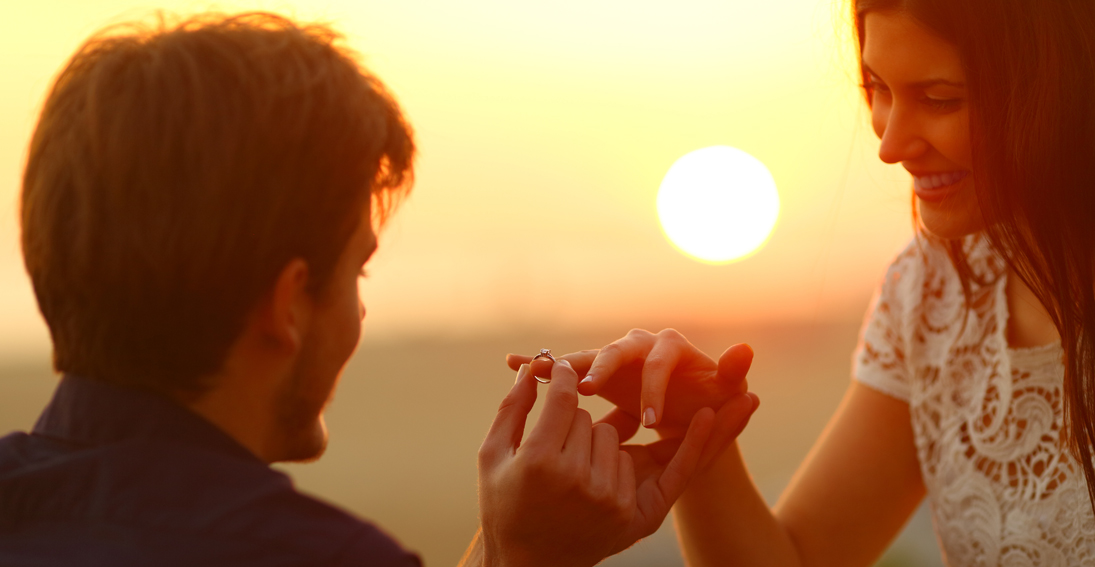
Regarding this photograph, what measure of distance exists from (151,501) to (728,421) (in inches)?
50.0

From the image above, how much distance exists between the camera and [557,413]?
158 centimetres

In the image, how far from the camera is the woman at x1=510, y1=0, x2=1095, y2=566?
1808 millimetres

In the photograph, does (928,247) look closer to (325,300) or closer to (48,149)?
(325,300)

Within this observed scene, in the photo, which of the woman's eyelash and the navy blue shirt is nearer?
the navy blue shirt

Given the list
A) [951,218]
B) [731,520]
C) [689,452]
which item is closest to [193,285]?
[689,452]

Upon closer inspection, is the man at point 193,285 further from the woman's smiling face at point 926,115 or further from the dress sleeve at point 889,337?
the dress sleeve at point 889,337

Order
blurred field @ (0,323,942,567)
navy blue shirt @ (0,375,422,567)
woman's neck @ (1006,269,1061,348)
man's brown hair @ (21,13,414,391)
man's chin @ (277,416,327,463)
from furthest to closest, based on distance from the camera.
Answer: blurred field @ (0,323,942,567), woman's neck @ (1006,269,1061,348), man's chin @ (277,416,327,463), man's brown hair @ (21,13,414,391), navy blue shirt @ (0,375,422,567)

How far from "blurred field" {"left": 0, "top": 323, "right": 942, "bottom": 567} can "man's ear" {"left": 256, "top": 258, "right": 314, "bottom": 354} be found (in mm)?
4439

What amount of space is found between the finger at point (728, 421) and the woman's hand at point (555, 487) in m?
0.28

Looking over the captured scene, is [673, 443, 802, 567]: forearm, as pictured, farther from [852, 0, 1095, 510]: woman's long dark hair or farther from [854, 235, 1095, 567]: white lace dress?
[852, 0, 1095, 510]: woman's long dark hair

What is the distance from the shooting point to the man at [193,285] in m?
1.12

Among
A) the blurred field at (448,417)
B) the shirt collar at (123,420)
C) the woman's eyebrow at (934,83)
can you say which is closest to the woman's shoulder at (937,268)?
the woman's eyebrow at (934,83)

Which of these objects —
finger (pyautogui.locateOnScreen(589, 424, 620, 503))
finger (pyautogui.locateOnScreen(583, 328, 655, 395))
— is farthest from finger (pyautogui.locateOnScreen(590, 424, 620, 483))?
finger (pyautogui.locateOnScreen(583, 328, 655, 395))

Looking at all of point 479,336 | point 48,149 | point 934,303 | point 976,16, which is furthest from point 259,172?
point 479,336
